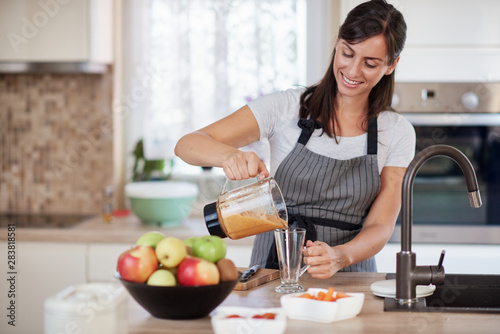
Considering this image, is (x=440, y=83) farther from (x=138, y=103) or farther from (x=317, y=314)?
(x=317, y=314)

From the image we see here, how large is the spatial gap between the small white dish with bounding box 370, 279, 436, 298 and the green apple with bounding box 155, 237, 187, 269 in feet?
1.64

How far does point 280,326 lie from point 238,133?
80 centimetres

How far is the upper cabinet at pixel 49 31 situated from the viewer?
290 cm

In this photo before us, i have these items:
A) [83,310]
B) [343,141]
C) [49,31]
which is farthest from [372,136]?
[49,31]

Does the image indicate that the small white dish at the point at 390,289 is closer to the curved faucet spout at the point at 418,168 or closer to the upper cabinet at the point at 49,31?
the curved faucet spout at the point at 418,168

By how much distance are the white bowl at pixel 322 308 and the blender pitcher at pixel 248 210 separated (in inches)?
9.7

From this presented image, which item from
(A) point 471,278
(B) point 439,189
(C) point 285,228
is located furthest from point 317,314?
(B) point 439,189

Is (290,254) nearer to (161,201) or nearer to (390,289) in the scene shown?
(390,289)

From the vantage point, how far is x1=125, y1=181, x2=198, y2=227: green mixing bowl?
9.33ft

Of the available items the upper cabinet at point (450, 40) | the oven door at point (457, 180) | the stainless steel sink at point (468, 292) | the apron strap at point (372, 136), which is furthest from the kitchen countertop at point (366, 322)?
the upper cabinet at point (450, 40)

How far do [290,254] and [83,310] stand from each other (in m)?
0.55

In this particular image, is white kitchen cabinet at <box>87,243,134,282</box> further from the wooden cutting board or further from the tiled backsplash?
the wooden cutting board

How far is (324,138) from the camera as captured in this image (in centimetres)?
193

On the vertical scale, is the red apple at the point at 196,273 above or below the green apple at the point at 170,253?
below
